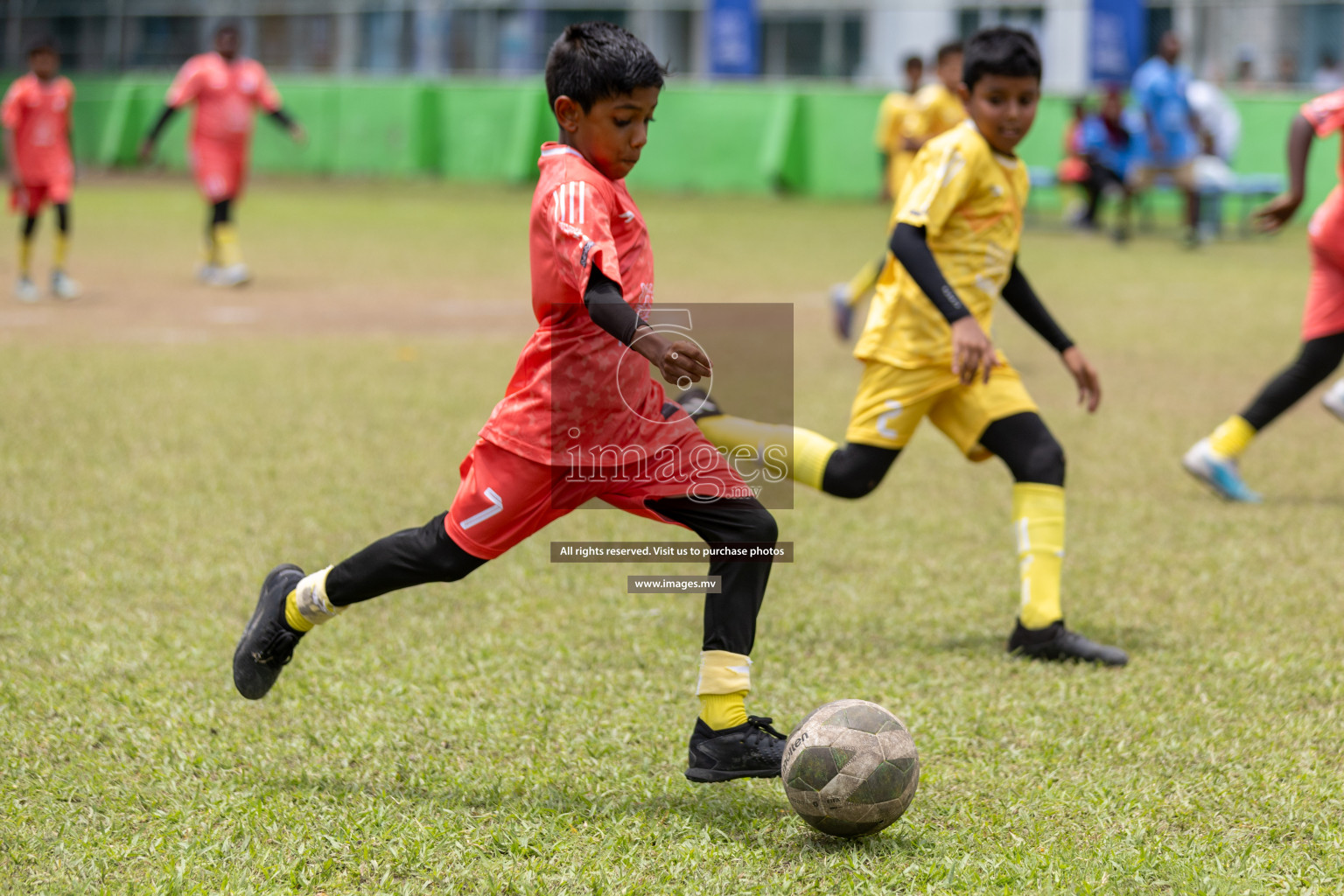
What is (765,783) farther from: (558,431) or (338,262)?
(338,262)

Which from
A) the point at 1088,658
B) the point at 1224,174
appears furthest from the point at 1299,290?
the point at 1088,658

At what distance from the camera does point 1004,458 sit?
479 cm

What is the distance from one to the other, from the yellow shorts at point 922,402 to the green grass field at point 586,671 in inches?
26.8

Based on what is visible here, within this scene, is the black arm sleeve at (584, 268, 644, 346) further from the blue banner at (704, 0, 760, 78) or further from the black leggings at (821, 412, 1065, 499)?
the blue banner at (704, 0, 760, 78)

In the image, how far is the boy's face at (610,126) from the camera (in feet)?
11.1

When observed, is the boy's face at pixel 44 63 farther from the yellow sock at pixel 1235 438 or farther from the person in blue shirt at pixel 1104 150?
the person in blue shirt at pixel 1104 150

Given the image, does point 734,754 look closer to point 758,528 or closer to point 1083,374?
point 758,528

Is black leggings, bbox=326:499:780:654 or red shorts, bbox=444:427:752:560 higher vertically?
red shorts, bbox=444:427:752:560

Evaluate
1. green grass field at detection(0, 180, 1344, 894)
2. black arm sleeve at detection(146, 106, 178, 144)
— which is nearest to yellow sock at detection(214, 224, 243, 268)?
black arm sleeve at detection(146, 106, 178, 144)

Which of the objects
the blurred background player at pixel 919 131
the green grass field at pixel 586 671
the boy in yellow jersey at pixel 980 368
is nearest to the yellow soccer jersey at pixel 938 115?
the blurred background player at pixel 919 131

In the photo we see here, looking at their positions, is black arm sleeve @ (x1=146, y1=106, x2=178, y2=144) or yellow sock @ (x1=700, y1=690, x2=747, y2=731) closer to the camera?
yellow sock @ (x1=700, y1=690, x2=747, y2=731)

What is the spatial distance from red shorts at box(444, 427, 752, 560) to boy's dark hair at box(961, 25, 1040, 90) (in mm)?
1808

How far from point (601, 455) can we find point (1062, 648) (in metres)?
1.83

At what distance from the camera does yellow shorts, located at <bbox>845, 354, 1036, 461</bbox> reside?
186 inches
